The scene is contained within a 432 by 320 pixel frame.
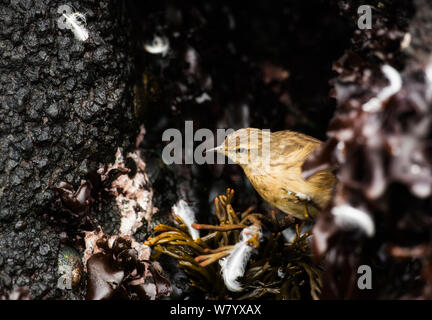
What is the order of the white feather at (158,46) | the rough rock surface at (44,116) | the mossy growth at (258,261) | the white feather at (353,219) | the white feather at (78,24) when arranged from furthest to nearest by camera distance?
1. the white feather at (158,46)
2. the mossy growth at (258,261)
3. the white feather at (78,24)
4. the rough rock surface at (44,116)
5. the white feather at (353,219)

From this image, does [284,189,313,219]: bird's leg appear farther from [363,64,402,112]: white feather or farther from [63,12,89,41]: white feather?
[63,12,89,41]: white feather

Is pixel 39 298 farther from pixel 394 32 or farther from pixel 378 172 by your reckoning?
pixel 394 32

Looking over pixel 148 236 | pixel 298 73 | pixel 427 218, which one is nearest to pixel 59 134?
pixel 148 236

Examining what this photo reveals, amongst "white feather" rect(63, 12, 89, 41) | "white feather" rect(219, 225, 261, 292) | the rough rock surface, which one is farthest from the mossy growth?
"white feather" rect(63, 12, 89, 41)

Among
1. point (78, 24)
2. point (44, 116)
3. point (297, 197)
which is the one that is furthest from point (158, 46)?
point (297, 197)

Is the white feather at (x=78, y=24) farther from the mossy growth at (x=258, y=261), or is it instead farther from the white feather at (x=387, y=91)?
the white feather at (x=387, y=91)

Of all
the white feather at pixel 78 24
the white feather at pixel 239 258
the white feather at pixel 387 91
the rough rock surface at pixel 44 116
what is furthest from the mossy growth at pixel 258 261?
the white feather at pixel 78 24
